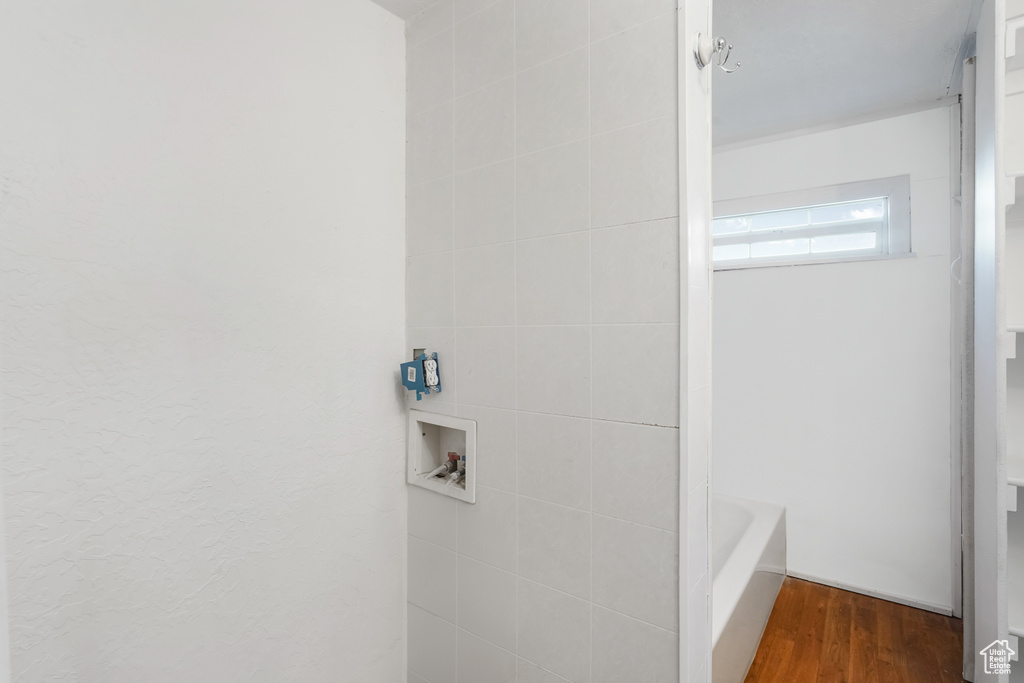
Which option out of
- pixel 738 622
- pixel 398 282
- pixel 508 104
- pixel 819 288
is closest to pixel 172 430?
pixel 398 282

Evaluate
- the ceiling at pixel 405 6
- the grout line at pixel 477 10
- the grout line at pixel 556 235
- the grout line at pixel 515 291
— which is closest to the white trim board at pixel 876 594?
the grout line at pixel 515 291

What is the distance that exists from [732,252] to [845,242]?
0.48 m

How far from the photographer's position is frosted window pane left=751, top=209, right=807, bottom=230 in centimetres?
235

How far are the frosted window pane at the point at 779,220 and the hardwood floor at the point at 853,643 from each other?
169cm

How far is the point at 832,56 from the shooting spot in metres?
1.72

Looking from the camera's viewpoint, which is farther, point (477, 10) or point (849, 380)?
point (849, 380)

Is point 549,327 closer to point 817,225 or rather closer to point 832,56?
point 832,56

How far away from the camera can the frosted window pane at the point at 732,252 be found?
97.8 inches

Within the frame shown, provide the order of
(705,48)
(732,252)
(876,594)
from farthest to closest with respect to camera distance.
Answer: (732,252)
(876,594)
(705,48)

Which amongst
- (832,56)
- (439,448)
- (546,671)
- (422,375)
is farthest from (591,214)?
(832,56)

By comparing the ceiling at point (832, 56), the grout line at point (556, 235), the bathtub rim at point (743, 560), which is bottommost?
the bathtub rim at point (743, 560)

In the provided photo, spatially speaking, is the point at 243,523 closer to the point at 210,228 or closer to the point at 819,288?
the point at 210,228

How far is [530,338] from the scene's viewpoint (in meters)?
1.21

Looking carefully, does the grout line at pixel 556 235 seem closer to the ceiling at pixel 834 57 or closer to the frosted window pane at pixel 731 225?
the ceiling at pixel 834 57
